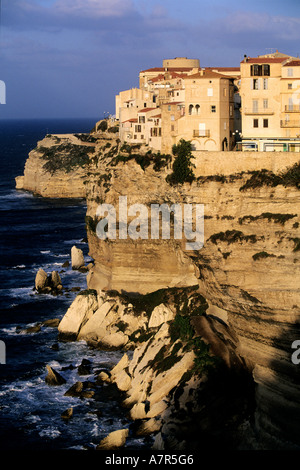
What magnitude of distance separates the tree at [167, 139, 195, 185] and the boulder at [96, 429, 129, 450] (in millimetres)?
15363

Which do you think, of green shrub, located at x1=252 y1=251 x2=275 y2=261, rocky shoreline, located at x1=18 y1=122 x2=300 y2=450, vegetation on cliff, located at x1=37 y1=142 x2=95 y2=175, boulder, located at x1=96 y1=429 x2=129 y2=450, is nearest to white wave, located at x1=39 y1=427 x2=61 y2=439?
boulder, located at x1=96 y1=429 x2=129 y2=450

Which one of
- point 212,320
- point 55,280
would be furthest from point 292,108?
point 55,280

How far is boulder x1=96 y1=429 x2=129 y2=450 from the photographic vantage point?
36875 millimetres

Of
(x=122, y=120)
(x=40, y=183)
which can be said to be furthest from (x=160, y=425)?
(x=40, y=183)

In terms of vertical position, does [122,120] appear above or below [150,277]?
above

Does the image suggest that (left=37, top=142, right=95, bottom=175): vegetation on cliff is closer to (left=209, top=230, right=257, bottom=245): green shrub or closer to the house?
the house

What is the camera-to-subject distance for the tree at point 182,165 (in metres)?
44.7

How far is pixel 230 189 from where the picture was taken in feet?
139

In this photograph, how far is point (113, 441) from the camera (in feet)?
121

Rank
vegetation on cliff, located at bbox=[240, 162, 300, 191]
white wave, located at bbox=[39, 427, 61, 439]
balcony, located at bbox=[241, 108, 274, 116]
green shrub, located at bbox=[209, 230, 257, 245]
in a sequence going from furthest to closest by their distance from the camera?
balcony, located at bbox=[241, 108, 274, 116] < green shrub, located at bbox=[209, 230, 257, 245] < vegetation on cliff, located at bbox=[240, 162, 300, 191] < white wave, located at bbox=[39, 427, 61, 439]

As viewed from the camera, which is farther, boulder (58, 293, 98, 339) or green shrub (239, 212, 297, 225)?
boulder (58, 293, 98, 339)

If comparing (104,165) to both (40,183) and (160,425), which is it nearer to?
(160,425)

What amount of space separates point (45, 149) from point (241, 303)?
9107cm

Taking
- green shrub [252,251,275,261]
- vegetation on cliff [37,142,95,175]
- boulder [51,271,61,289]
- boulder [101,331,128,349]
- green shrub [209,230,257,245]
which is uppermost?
vegetation on cliff [37,142,95,175]
